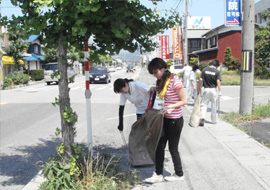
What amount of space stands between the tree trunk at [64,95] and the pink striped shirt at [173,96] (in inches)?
52.5

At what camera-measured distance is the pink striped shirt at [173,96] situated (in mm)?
3801

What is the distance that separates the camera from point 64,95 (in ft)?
12.1

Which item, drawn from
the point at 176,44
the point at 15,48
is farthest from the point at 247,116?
the point at 15,48

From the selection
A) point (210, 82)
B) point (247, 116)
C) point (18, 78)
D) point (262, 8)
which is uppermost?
point (262, 8)

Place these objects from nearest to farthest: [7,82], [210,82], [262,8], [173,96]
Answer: [173,96], [210,82], [7,82], [262,8]

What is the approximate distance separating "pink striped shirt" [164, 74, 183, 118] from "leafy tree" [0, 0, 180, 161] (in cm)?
64

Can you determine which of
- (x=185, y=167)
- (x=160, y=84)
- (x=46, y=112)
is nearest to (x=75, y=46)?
(x=160, y=84)

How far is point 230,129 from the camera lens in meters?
7.49

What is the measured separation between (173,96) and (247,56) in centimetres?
562

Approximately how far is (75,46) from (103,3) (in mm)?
657

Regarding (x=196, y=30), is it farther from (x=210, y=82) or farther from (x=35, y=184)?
(x=35, y=184)

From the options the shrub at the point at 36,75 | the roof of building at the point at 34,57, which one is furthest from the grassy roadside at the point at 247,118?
the roof of building at the point at 34,57

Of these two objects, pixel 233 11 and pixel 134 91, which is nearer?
pixel 134 91

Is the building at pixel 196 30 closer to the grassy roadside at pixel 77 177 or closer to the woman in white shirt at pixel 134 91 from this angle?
the woman in white shirt at pixel 134 91
